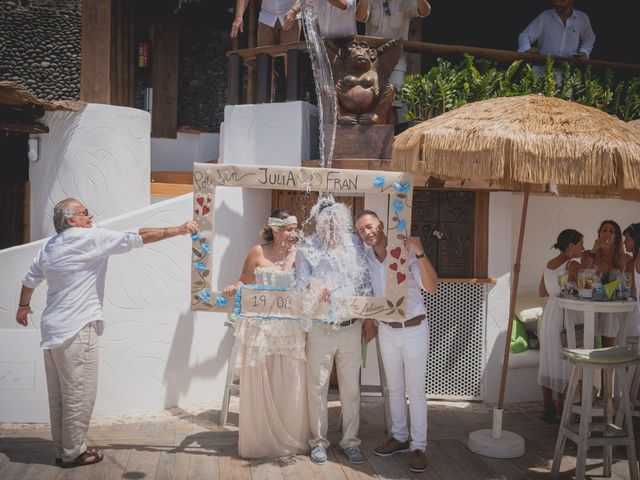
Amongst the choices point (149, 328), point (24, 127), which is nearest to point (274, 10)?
point (24, 127)

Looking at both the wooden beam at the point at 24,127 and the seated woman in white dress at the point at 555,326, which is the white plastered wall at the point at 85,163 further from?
the seated woman in white dress at the point at 555,326

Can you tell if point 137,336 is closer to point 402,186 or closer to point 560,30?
point 402,186

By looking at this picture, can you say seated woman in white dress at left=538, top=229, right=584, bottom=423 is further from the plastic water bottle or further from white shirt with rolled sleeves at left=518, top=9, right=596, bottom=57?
white shirt with rolled sleeves at left=518, top=9, right=596, bottom=57

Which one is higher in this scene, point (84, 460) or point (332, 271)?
point (332, 271)

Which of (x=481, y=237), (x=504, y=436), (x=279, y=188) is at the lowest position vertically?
(x=504, y=436)

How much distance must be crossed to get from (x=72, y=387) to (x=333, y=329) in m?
1.83

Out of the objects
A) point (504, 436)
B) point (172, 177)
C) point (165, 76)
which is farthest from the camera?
point (165, 76)

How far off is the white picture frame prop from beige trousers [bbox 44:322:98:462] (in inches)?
32.0

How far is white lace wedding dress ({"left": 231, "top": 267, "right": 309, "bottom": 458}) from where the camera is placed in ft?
14.2

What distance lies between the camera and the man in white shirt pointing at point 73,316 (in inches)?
164

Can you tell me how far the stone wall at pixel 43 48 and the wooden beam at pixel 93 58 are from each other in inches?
4.8

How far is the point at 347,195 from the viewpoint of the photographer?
20.3 ft

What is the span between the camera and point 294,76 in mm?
6809

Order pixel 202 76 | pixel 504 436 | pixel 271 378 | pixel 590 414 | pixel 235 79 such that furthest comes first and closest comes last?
pixel 202 76 → pixel 235 79 → pixel 504 436 → pixel 271 378 → pixel 590 414
